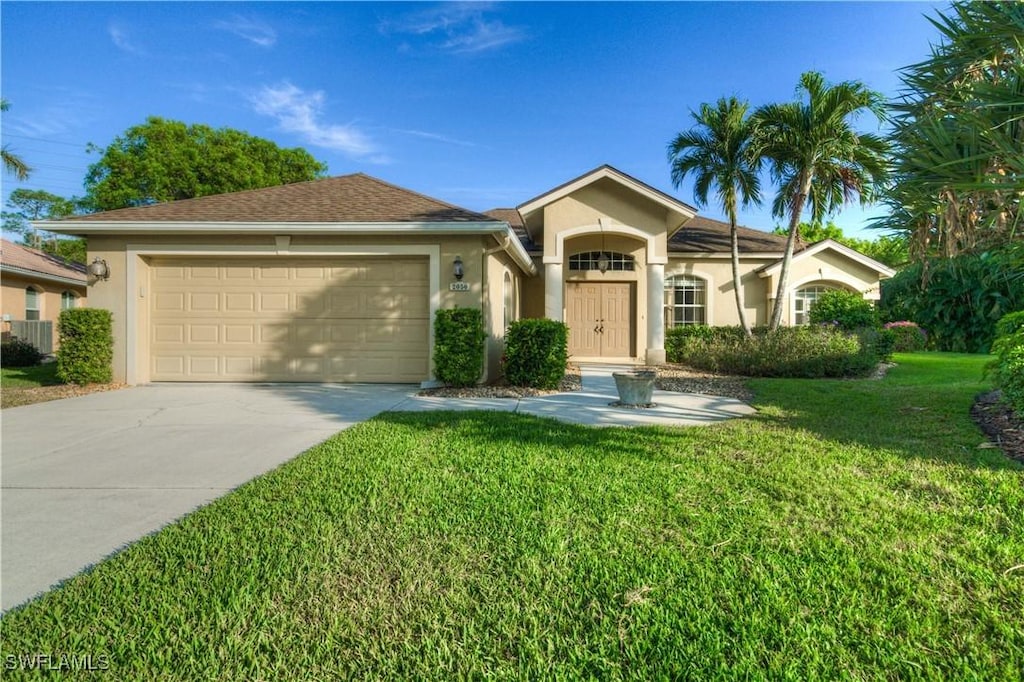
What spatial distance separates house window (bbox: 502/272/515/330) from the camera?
1141 cm

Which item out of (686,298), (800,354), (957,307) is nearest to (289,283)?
(800,354)

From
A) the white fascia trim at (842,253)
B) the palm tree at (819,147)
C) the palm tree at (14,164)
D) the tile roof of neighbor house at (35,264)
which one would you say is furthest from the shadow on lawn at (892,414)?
the palm tree at (14,164)

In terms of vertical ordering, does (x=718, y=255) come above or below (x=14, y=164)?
below

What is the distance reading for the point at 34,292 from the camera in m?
16.7

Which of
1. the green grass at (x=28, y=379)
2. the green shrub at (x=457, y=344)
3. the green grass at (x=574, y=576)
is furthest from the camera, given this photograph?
the green grass at (x=28, y=379)

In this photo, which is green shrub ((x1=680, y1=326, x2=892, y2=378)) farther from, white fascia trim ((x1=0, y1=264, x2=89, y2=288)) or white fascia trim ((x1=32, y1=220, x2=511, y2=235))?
white fascia trim ((x1=0, y1=264, x2=89, y2=288))

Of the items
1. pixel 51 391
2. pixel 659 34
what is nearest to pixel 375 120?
pixel 659 34

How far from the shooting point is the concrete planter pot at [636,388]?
7.02 metres

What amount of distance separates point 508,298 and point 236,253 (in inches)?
236

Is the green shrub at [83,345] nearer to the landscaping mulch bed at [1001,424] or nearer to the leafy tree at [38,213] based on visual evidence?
the landscaping mulch bed at [1001,424]

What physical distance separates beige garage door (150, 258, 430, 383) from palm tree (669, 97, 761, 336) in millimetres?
7999

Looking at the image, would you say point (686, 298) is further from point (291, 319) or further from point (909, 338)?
point (291, 319)

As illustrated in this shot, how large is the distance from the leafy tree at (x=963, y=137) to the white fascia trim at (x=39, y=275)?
18.3m

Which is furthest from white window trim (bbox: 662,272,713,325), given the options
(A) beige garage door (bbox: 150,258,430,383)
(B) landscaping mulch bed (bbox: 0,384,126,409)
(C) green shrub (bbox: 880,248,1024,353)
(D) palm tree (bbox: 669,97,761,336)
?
(B) landscaping mulch bed (bbox: 0,384,126,409)
